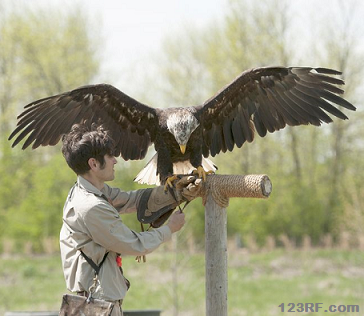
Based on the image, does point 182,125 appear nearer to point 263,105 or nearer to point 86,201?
point 263,105

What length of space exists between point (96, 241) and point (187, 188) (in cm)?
78

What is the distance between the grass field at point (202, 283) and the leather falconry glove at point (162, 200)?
13.8 feet

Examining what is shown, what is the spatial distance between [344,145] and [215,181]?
55.6ft

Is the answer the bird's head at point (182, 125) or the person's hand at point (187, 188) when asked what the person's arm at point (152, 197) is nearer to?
the person's hand at point (187, 188)

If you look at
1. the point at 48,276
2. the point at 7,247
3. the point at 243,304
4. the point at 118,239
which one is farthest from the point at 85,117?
the point at 7,247

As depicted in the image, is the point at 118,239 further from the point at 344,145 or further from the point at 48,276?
the point at 344,145

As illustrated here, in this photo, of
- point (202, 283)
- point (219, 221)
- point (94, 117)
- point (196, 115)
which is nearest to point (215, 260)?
point (219, 221)

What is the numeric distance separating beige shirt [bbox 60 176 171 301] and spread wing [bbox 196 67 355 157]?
1885mm

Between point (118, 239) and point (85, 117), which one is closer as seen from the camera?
point (118, 239)

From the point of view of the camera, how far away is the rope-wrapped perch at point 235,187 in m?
3.06

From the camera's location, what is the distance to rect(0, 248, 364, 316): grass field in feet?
29.3

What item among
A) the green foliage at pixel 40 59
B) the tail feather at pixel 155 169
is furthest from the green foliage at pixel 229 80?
the tail feather at pixel 155 169

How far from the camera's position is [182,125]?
4164 mm

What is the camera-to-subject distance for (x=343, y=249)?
16500 millimetres
